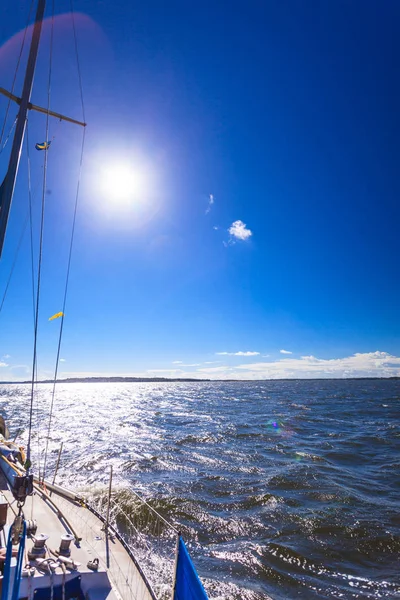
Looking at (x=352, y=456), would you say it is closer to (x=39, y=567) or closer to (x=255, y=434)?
(x=255, y=434)

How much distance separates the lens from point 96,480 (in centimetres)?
1967

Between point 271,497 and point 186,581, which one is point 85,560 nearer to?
point 186,581

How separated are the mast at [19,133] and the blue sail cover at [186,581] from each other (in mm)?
6863

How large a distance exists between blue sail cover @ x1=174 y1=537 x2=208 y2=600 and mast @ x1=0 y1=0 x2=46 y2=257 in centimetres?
686

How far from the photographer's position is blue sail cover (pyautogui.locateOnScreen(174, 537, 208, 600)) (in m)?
4.08

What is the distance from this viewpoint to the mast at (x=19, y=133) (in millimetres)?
7199

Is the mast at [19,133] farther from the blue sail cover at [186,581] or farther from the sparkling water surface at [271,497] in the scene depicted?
the sparkling water surface at [271,497]

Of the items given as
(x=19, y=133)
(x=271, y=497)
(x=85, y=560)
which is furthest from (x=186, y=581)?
(x=271, y=497)

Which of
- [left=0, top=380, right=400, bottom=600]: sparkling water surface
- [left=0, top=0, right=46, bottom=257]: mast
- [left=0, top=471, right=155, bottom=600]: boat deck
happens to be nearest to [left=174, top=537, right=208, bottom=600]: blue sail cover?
[left=0, top=471, right=155, bottom=600]: boat deck

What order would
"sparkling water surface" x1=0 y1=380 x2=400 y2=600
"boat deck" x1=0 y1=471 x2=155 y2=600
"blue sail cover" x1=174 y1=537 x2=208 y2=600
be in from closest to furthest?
"blue sail cover" x1=174 y1=537 x2=208 y2=600
"boat deck" x1=0 y1=471 x2=155 y2=600
"sparkling water surface" x1=0 y1=380 x2=400 y2=600

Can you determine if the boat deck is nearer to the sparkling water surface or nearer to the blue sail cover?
the blue sail cover

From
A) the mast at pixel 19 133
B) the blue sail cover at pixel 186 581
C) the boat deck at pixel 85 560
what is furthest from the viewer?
the mast at pixel 19 133

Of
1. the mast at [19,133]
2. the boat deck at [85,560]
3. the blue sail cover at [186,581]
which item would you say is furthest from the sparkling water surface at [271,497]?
A: the mast at [19,133]

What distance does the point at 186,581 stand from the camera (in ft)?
13.9
